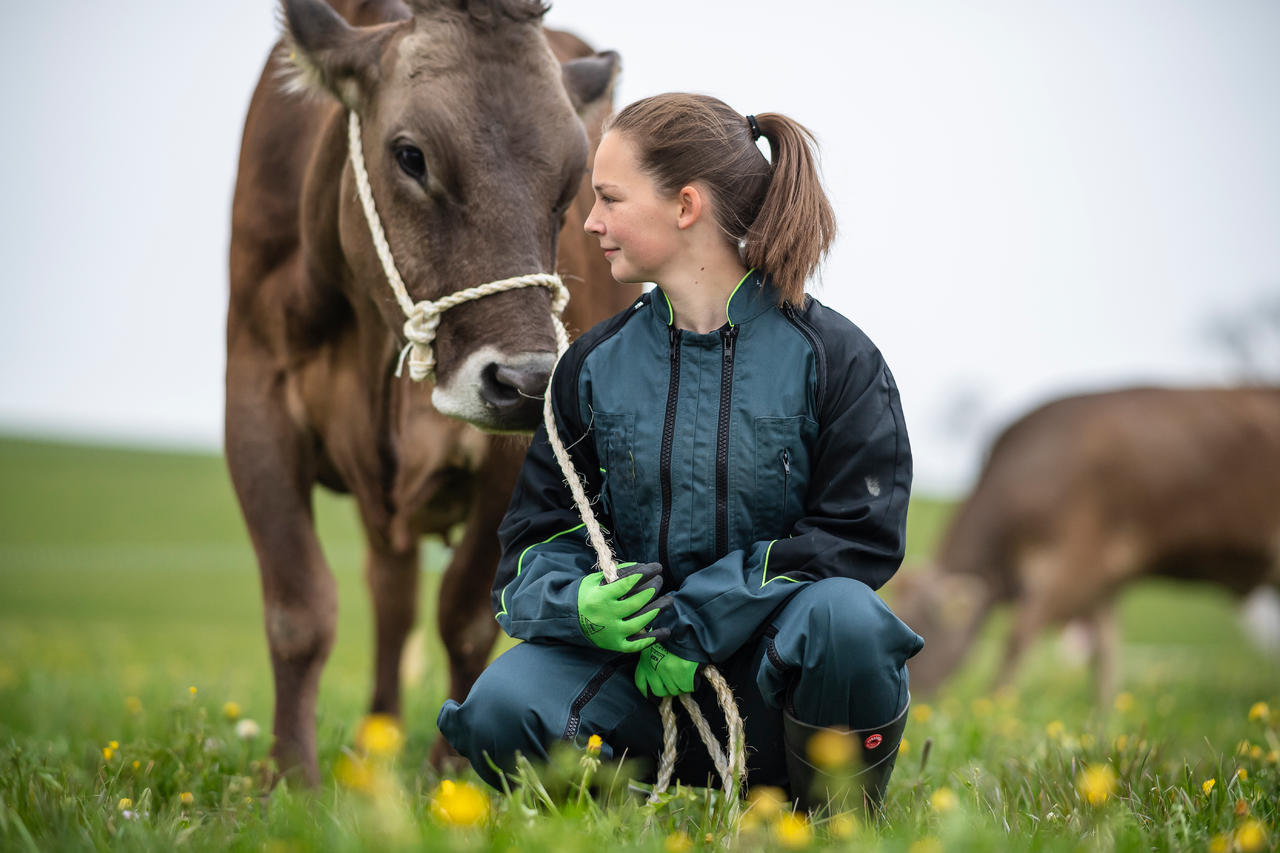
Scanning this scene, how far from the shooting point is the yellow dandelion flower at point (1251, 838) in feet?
5.41

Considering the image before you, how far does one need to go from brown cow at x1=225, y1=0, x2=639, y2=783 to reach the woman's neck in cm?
41

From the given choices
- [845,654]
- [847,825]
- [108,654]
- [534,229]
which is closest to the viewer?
[847,825]

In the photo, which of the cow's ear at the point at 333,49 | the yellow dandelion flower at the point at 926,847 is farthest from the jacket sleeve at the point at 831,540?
the cow's ear at the point at 333,49

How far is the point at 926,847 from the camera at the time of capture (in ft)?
5.27

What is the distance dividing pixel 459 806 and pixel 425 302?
1.55m

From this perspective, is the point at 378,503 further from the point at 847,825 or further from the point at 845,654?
the point at 847,825

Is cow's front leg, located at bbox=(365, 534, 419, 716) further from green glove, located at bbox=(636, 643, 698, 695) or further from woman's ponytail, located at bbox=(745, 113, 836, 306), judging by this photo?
woman's ponytail, located at bbox=(745, 113, 836, 306)

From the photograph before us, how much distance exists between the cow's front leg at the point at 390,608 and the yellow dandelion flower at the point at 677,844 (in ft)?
8.16

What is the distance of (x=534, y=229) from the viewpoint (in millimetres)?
2846

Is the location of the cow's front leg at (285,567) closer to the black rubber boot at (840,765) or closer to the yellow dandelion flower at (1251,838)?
the black rubber boot at (840,765)

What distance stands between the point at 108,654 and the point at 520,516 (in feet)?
19.1

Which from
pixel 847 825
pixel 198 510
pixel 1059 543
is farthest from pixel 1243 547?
pixel 198 510

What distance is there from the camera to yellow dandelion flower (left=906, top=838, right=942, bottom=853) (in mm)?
1584

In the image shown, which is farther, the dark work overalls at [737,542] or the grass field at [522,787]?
the dark work overalls at [737,542]
